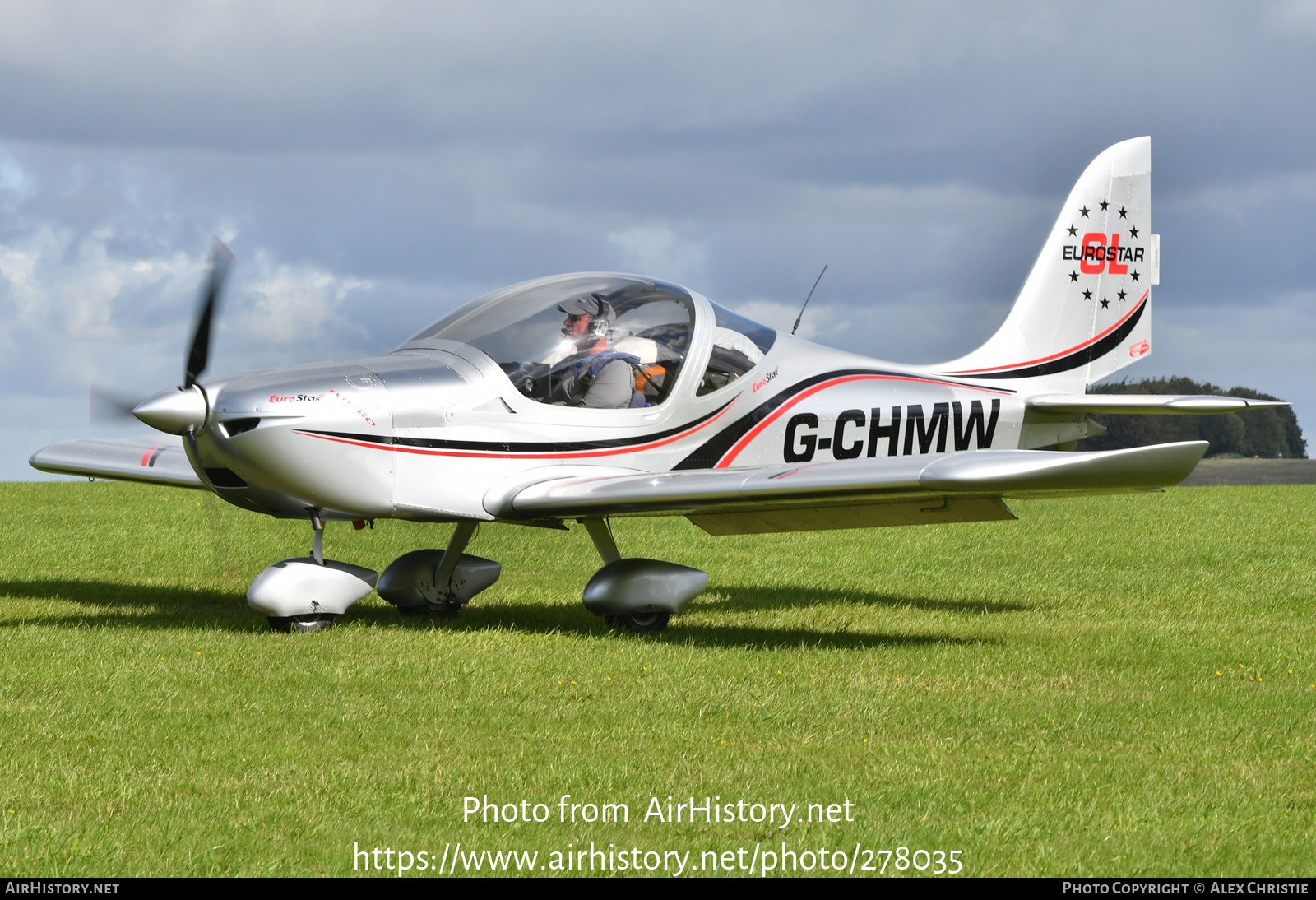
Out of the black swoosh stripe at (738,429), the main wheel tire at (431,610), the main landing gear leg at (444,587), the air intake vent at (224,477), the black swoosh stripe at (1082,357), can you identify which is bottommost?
the main wheel tire at (431,610)

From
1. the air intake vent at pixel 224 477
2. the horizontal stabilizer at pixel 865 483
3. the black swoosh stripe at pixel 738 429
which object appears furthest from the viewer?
the black swoosh stripe at pixel 738 429

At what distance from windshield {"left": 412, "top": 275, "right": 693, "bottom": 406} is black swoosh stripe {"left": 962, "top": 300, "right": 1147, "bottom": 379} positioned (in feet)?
14.2

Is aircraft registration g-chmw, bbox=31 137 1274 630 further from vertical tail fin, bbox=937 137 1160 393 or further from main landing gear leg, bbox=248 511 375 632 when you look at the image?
vertical tail fin, bbox=937 137 1160 393

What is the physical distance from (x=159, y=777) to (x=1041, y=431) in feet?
31.8

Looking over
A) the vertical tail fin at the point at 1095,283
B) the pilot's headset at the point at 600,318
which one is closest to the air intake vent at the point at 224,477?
the pilot's headset at the point at 600,318

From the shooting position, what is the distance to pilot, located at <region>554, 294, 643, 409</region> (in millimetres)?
9734

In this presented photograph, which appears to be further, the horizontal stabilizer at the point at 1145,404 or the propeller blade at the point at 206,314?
the horizontal stabilizer at the point at 1145,404

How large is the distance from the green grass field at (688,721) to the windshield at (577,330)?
190 centimetres

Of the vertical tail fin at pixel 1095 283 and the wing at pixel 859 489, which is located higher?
the vertical tail fin at pixel 1095 283

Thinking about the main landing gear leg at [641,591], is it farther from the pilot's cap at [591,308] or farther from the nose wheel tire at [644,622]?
the pilot's cap at [591,308]

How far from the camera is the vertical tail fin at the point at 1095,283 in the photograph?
13.8m

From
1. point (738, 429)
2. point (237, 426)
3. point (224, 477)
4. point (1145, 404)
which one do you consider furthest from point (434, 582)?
point (1145, 404)

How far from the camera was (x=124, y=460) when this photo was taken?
12.6 m

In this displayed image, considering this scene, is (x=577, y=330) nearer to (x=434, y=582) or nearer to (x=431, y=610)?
(x=434, y=582)
